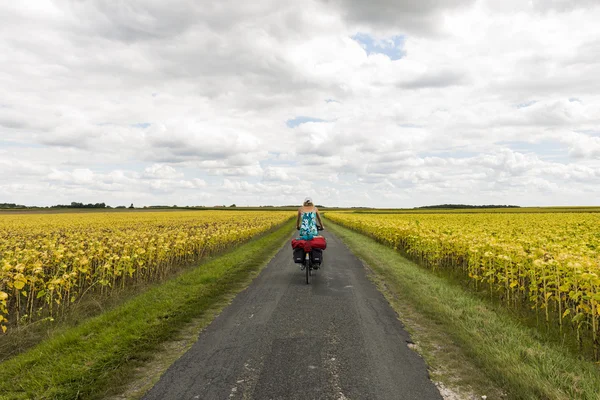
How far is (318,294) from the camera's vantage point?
30.8ft

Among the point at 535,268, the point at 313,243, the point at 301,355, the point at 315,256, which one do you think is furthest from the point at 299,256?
the point at 535,268

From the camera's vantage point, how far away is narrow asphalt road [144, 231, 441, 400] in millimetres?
4270

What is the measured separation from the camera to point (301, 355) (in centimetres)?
530

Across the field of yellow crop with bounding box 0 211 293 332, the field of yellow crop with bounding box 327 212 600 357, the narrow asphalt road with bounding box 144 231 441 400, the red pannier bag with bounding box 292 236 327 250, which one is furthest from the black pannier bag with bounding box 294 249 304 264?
the field of yellow crop with bounding box 327 212 600 357

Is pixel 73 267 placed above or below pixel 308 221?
below

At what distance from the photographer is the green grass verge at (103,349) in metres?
4.51

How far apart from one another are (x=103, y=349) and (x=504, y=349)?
645cm

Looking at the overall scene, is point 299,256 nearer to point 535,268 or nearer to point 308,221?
point 308,221

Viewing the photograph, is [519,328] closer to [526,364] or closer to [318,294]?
[526,364]

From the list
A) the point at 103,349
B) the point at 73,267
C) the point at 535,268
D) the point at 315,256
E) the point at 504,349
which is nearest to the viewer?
the point at 504,349

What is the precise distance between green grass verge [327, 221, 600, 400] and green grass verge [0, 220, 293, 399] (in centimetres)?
508

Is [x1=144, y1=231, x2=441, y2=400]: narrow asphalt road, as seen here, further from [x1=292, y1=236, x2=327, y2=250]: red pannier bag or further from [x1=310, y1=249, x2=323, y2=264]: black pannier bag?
[x1=292, y1=236, x2=327, y2=250]: red pannier bag

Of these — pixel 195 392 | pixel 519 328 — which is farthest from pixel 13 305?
pixel 519 328

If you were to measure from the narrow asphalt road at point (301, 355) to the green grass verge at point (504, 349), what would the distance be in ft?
3.10
